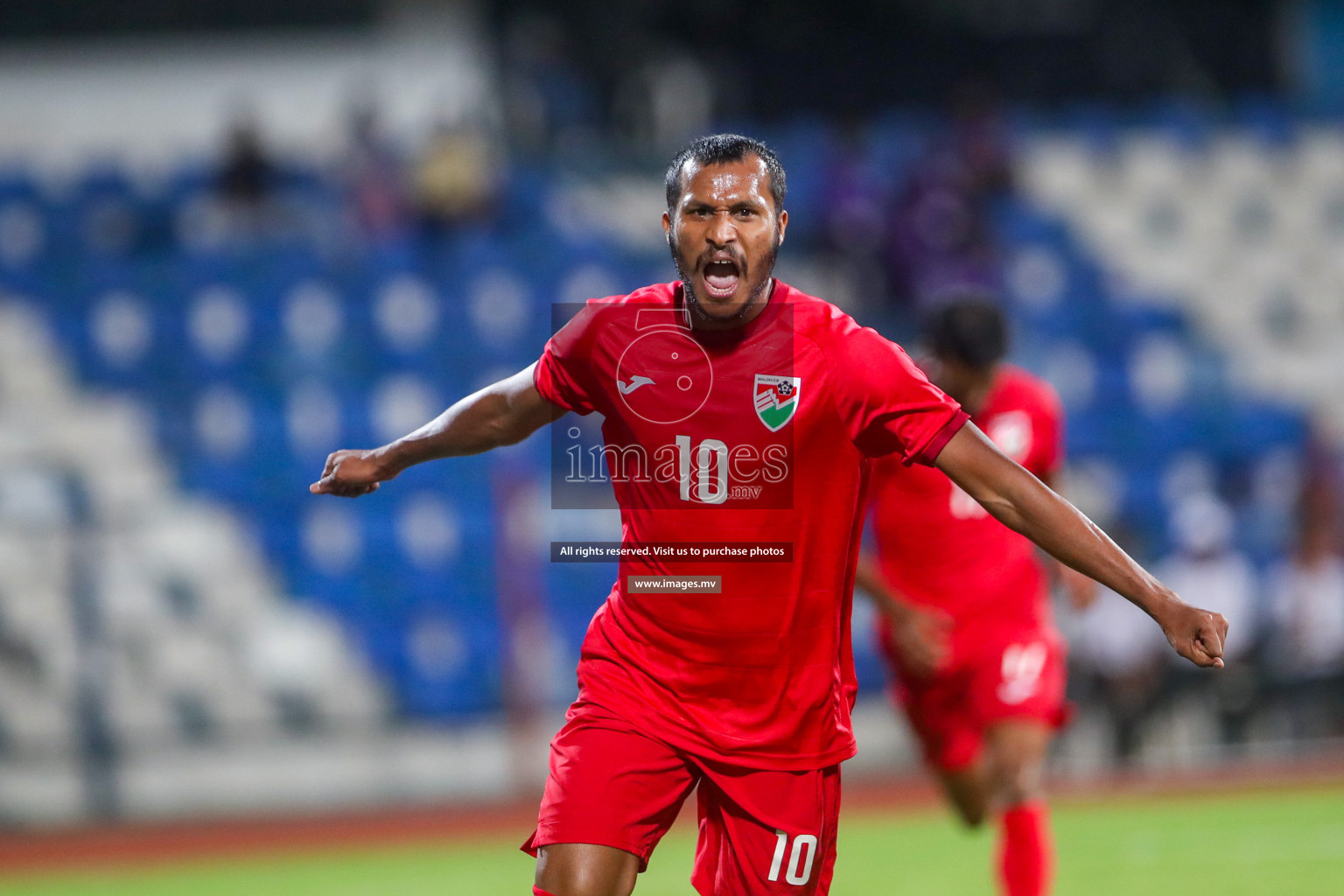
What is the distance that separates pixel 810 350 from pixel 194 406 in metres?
9.62

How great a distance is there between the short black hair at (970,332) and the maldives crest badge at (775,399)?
234 cm

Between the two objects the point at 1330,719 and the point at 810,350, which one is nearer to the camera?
the point at 810,350

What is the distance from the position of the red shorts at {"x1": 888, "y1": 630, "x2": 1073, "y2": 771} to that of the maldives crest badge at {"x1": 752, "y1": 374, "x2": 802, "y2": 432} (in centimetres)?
266

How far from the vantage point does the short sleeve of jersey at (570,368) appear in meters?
3.91

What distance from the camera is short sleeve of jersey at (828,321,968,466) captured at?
3.56 m

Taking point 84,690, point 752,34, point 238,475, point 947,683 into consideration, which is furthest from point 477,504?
point 752,34

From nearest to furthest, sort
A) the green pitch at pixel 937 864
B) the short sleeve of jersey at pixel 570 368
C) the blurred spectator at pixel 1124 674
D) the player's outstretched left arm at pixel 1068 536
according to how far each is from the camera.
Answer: the player's outstretched left arm at pixel 1068 536 < the short sleeve of jersey at pixel 570 368 < the green pitch at pixel 937 864 < the blurred spectator at pixel 1124 674

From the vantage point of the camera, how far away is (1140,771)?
11.2m

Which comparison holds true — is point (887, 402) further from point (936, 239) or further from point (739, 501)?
point (936, 239)

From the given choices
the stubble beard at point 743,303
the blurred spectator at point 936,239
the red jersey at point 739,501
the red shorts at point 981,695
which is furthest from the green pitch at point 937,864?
the blurred spectator at point 936,239

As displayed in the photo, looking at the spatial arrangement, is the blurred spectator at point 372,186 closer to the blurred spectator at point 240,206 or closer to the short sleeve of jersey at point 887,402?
the blurred spectator at point 240,206

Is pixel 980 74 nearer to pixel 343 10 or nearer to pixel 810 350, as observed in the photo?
pixel 343 10

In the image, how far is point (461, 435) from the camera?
405 centimetres

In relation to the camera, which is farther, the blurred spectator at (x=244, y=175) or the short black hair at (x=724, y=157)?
the blurred spectator at (x=244, y=175)
